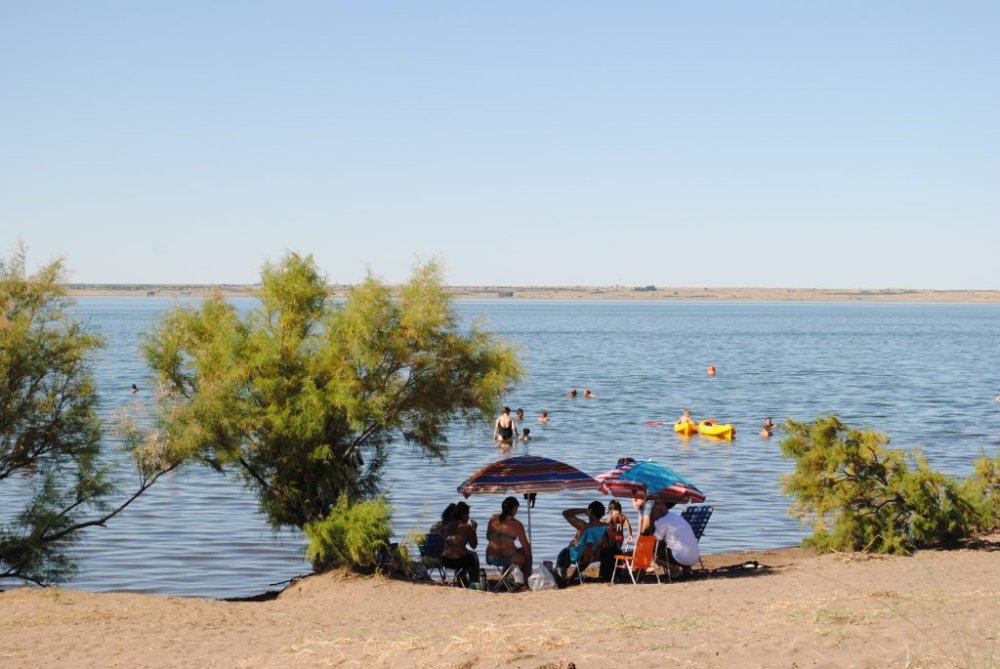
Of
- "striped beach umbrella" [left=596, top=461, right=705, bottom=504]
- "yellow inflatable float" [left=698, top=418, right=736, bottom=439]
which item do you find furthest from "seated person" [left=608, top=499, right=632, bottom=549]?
"yellow inflatable float" [left=698, top=418, right=736, bottom=439]

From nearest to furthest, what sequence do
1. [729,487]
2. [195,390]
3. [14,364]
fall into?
1. [14,364]
2. [195,390]
3. [729,487]

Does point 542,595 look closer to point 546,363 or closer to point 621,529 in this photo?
point 621,529

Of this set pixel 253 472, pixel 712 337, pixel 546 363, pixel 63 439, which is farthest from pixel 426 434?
pixel 712 337

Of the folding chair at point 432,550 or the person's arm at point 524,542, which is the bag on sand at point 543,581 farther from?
the folding chair at point 432,550

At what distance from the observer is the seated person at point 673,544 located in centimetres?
1587

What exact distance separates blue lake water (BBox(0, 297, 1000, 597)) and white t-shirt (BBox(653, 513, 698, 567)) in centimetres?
334

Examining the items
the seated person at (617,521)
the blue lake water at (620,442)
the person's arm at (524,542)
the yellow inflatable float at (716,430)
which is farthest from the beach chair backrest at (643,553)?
the yellow inflatable float at (716,430)

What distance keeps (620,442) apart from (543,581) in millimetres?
22274

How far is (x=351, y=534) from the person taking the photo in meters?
16.1

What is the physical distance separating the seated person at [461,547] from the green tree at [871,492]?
5.17 metres

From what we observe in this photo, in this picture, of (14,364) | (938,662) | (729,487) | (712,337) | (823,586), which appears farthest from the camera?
(712,337)

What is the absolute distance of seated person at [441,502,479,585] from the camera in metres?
16.2

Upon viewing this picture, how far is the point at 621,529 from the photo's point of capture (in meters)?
17.0

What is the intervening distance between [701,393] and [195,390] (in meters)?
45.2
